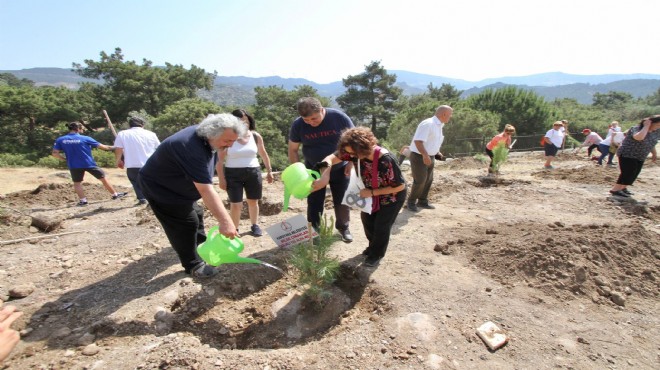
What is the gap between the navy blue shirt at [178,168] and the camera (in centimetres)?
234

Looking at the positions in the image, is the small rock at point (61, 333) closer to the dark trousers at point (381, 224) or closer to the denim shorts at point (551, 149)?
the dark trousers at point (381, 224)

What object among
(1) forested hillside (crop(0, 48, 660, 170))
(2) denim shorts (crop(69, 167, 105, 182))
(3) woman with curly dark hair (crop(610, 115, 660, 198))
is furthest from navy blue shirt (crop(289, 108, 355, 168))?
(1) forested hillside (crop(0, 48, 660, 170))

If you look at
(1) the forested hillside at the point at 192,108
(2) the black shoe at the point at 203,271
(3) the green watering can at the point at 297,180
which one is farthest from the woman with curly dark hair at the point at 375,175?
(1) the forested hillside at the point at 192,108

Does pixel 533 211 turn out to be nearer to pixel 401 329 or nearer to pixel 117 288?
pixel 401 329

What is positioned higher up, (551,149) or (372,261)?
(551,149)

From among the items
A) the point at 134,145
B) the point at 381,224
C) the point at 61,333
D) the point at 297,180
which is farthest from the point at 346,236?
the point at 134,145

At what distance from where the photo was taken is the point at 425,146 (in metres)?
4.61

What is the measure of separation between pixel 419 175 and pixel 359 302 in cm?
263

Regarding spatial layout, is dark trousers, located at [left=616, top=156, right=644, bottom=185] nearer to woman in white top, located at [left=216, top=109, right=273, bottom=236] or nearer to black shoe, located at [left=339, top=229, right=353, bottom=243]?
black shoe, located at [left=339, top=229, right=353, bottom=243]

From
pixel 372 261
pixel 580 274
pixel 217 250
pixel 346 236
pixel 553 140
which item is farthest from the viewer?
pixel 553 140

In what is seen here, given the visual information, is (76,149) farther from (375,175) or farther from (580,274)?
(580,274)

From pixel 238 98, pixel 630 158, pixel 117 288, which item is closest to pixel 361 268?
pixel 117 288

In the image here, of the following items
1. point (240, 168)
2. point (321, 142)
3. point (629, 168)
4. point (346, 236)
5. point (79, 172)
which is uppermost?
point (321, 142)

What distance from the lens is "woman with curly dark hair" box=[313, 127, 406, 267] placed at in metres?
2.57
